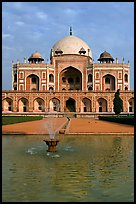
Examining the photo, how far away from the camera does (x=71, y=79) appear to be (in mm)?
42312

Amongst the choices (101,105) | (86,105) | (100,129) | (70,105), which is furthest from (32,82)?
(100,129)

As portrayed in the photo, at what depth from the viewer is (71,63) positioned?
40500 mm

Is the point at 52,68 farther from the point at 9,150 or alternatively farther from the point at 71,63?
the point at 9,150

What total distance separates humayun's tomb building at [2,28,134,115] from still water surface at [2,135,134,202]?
79.7ft

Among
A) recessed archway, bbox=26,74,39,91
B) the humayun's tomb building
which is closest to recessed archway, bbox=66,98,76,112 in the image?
the humayun's tomb building

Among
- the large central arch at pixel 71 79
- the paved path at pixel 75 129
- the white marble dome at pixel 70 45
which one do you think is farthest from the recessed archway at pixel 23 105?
the paved path at pixel 75 129

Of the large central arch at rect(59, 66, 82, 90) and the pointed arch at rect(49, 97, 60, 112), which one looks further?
the large central arch at rect(59, 66, 82, 90)

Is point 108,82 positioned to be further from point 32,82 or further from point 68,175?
point 68,175

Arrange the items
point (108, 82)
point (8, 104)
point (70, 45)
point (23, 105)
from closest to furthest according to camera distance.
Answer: point (8, 104), point (23, 105), point (108, 82), point (70, 45)

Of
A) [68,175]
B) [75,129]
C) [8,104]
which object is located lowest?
[68,175]

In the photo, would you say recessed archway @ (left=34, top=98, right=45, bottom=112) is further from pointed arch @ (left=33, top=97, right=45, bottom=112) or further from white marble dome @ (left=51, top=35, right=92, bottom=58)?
white marble dome @ (left=51, top=35, right=92, bottom=58)

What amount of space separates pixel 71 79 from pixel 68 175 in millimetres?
37304

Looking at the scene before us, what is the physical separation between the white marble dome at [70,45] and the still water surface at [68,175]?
117 ft

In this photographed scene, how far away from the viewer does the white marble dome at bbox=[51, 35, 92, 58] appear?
4278 cm
